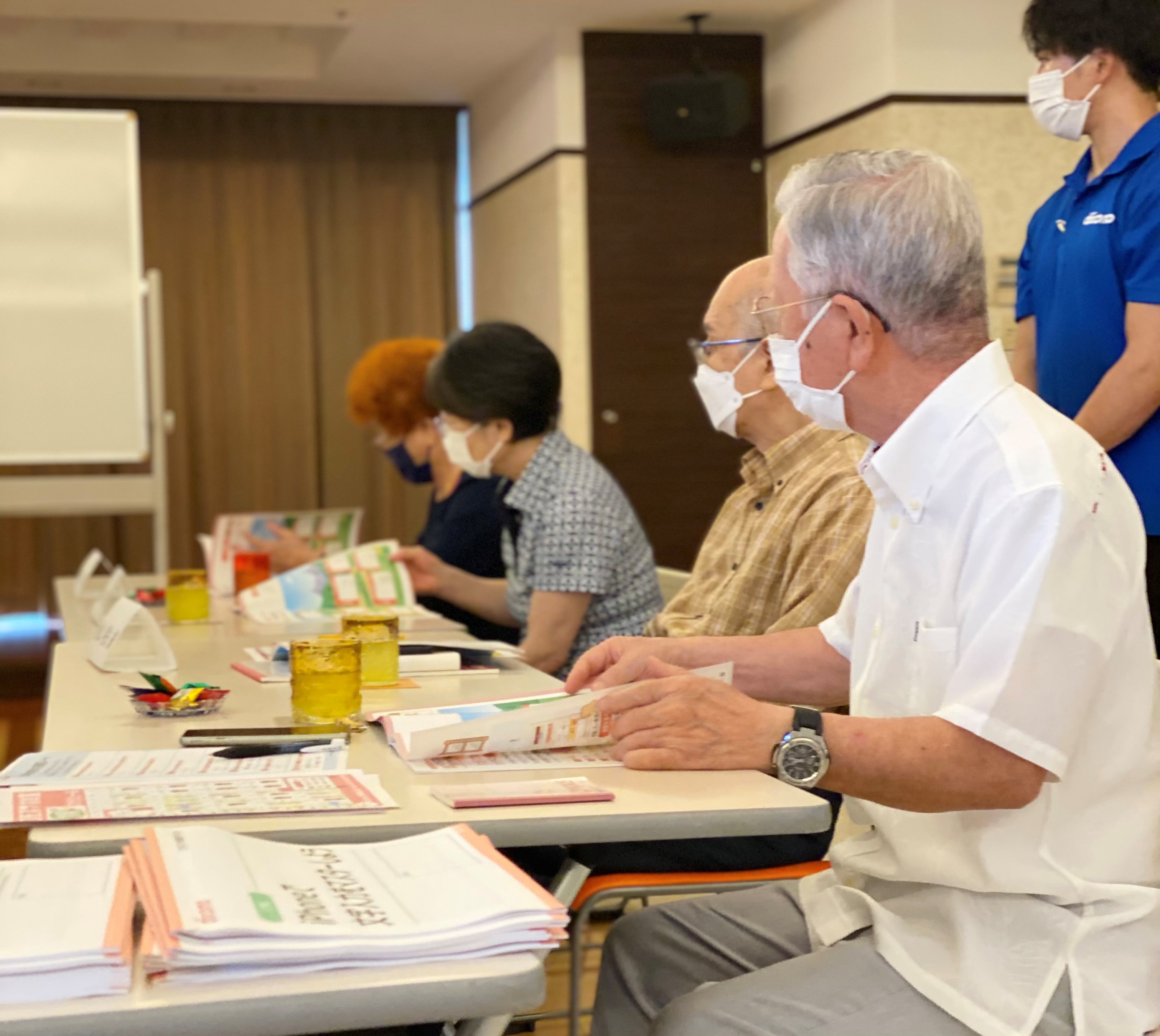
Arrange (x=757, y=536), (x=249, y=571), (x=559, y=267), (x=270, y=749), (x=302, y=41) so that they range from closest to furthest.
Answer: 1. (x=270, y=749)
2. (x=757, y=536)
3. (x=249, y=571)
4. (x=559, y=267)
5. (x=302, y=41)

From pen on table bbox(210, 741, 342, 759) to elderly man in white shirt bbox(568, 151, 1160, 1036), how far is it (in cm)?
28

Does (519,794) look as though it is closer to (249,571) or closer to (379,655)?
(379,655)

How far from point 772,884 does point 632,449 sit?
4.42 meters

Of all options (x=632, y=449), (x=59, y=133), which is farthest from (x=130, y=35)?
(x=632, y=449)

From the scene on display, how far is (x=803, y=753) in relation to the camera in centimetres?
119

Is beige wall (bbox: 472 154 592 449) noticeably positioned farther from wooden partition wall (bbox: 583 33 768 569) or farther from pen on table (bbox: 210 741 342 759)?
pen on table (bbox: 210 741 342 759)

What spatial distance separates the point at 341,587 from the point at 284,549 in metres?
0.60

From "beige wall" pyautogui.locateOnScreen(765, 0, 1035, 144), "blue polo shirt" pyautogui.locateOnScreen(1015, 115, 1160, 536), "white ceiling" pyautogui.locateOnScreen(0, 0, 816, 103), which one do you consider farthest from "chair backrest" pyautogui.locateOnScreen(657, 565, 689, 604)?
"white ceiling" pyautogui.locateOnScreen(0, 0, 816, 103)

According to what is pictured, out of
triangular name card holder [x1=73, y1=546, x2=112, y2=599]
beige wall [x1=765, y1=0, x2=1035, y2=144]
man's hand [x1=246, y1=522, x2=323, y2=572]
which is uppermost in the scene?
beige wall [x1=765, y1=0, x2=1035, y2=144]

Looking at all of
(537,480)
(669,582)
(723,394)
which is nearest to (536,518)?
(537,480)

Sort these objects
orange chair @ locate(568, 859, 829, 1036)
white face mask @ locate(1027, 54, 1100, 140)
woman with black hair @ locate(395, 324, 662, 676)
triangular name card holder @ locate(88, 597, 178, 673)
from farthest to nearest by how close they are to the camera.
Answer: woman with black hair @ locate(395, 324, 662, 676), white face mask @ locate(1027, 54, 1100, 140), triangular name card holder @ locate(88, 597, 178, 673), orange chair @ locate(568, 859, 829, 1036)

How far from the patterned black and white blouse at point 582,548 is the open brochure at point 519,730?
1083mm

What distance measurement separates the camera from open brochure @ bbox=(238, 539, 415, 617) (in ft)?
8.86

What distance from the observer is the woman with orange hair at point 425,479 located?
123 inches
